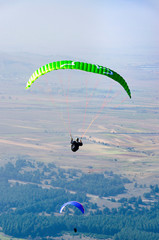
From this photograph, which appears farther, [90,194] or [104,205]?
[90,194]

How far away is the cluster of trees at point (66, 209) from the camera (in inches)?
4815

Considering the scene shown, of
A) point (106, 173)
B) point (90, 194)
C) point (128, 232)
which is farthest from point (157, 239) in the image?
point (106, 173)

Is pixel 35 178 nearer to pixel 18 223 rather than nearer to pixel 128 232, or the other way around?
pixel 18 223

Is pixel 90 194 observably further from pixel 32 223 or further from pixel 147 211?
pixel 32 223

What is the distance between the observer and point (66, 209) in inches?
5664

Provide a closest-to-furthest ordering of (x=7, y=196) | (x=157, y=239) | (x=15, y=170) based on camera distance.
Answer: (x=157, y=239)
(x=7, y=196)
(x=15, y=170)

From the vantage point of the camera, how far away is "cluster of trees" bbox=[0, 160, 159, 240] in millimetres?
122312

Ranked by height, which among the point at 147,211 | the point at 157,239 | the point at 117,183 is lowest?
the point at 157,239

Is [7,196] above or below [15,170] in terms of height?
below

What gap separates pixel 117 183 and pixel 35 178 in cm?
2854

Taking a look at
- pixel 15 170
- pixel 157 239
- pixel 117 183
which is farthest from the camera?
pixel 15 170

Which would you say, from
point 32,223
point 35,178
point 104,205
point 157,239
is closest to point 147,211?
point 104,205

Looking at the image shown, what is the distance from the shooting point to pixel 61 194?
163625mm

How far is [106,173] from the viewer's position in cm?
19512
